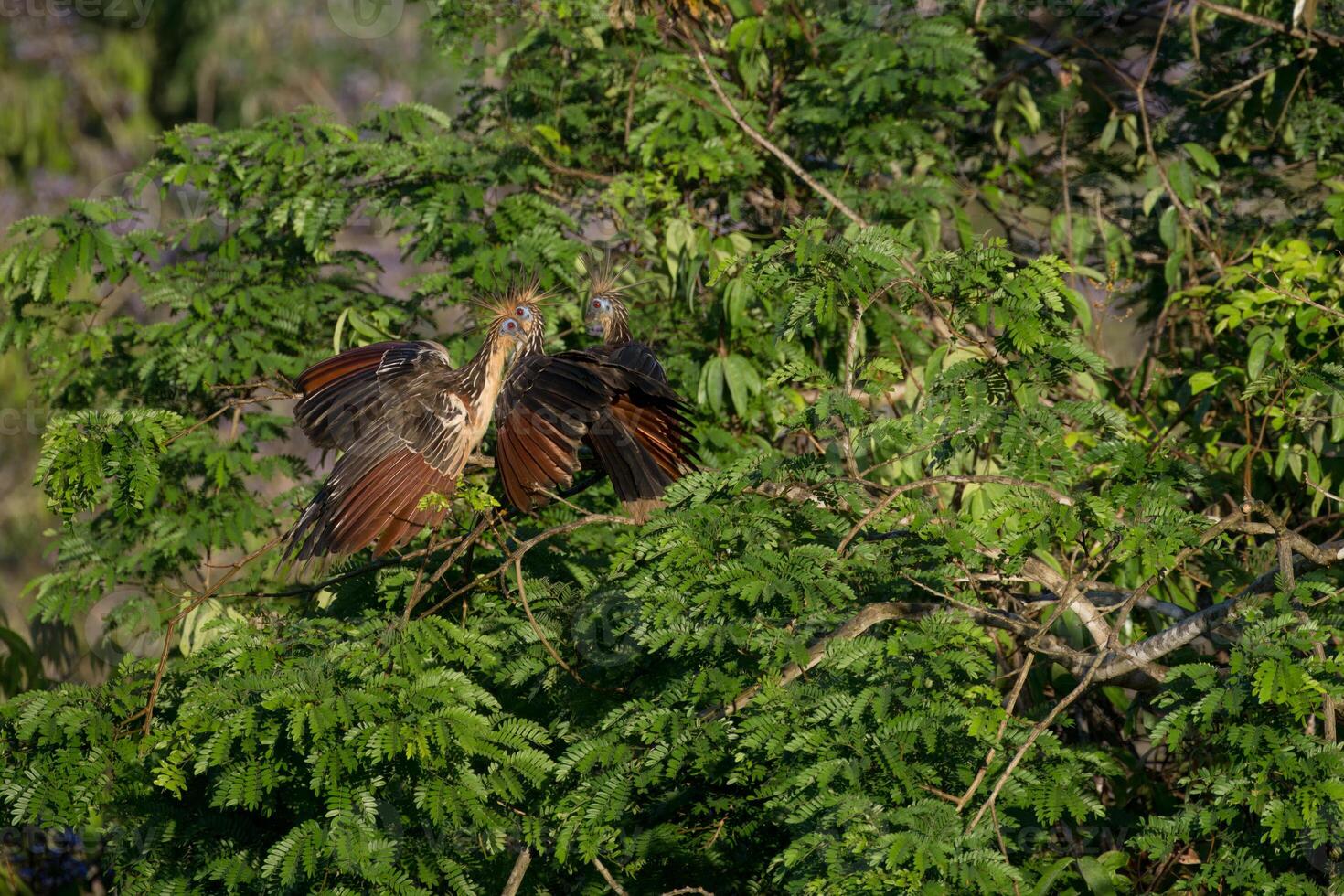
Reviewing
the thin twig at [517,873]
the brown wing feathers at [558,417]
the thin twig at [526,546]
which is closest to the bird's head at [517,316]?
the brown wing feathers at [558,417]

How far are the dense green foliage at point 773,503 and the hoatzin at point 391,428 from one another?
18 centimetres

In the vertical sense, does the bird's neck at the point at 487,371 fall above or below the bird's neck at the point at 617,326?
above

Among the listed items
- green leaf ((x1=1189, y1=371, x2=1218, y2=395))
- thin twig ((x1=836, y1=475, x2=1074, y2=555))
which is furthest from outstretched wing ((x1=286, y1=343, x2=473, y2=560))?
green leaf ((x1=1189, y1=371, x2=1218, y2=395))

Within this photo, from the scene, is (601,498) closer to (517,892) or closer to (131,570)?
(517,892)

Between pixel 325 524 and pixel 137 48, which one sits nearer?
pixel 325 524

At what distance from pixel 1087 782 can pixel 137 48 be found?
9386 mm

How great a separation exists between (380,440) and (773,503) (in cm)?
116

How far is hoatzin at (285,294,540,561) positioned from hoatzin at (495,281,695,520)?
0.22m

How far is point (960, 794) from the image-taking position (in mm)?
2922

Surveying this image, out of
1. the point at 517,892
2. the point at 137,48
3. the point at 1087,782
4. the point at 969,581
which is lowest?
the point at 517,892

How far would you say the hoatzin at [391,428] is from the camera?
3.51 m

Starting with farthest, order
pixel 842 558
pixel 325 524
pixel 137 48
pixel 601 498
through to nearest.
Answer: pixel 137 48
pixel 601 498
pixel 325 524
pixel 842 558

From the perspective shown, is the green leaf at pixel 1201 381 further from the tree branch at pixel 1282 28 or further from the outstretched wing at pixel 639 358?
the outstretched wing at pixel 639 358

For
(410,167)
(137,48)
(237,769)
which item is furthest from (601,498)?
(137,48)
